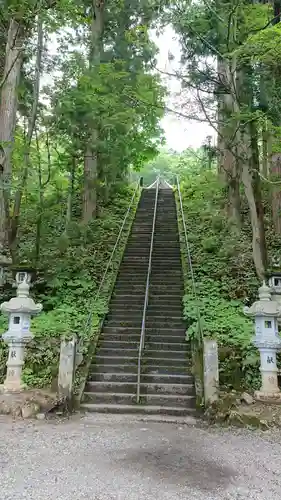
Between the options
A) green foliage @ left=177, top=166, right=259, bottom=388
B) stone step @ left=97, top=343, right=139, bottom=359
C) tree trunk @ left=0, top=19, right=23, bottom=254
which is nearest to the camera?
green foliage @ left=177, top=166, right=259, bottom=388

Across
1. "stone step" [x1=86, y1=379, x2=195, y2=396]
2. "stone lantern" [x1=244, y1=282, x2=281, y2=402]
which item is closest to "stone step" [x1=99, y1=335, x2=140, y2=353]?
"stone step" [x1=86, y1=379, x2=195, y2=396]

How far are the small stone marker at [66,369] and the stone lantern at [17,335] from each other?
737 mm

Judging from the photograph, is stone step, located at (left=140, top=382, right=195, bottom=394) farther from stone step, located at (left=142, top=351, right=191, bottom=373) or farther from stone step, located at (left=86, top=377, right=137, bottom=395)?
stone step, located at (left=142, top=351, right=191, bottom=373)

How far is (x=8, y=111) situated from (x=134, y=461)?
8142mm

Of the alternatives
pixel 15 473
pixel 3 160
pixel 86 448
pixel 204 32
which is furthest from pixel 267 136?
pixel 15 473

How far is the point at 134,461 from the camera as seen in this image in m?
4.03

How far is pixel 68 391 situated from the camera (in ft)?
19.0

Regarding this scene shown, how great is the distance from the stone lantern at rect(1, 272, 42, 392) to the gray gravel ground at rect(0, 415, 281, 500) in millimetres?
898

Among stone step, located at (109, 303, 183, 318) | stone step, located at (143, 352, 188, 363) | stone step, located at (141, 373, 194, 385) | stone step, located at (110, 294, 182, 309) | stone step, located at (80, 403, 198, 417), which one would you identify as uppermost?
stone step, located at (110, 294, 182, 309)

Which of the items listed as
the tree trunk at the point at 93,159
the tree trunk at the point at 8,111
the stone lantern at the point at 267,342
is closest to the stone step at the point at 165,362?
the stone lantern at the point at 267,342

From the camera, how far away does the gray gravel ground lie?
3381mm

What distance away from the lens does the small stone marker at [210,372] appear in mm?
5656

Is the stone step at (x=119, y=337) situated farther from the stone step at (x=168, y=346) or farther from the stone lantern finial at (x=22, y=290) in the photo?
the stone lantern finial at (x=22, y=290)

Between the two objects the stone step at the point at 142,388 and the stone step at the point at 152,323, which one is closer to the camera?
the stone step at the point at 142,388
